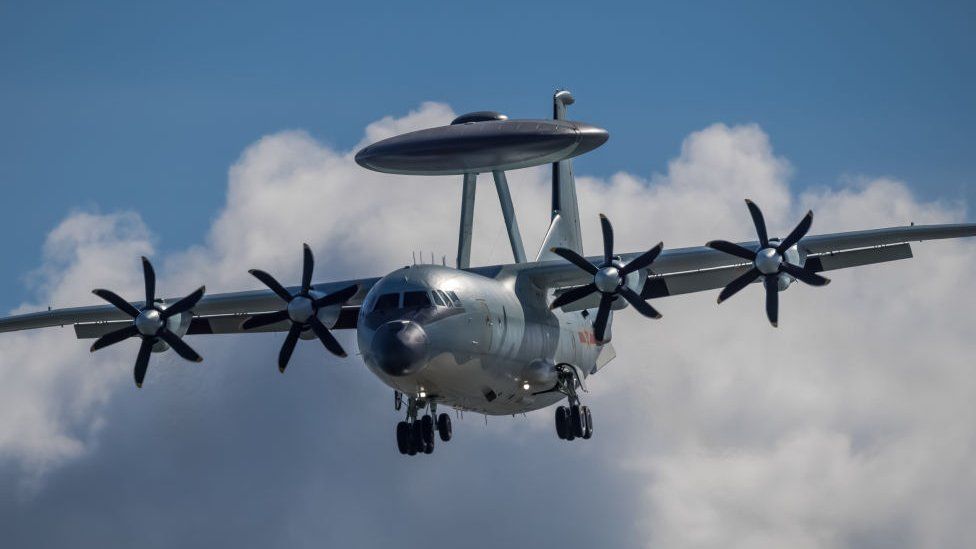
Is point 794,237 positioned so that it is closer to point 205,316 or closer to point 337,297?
point 337,297

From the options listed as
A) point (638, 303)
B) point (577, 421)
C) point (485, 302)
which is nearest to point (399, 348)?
point (485, 302)

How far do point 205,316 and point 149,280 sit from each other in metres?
3.86

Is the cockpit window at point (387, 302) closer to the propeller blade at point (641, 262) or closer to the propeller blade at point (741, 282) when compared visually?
the propeller blade at point (641, 262)

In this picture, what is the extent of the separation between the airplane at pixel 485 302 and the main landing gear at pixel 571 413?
0.04 meters

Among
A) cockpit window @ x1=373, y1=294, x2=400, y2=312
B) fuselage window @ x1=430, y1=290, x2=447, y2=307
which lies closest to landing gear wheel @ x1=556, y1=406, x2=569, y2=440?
fuselage window @ x1=430, y1=290, x2=447, y2=307

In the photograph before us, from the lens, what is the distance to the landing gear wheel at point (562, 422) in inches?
1821

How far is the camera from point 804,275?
1668 inches

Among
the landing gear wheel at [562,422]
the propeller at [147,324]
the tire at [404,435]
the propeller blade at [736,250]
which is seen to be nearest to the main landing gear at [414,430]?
the tire at [404,435]

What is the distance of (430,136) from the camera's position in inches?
1887

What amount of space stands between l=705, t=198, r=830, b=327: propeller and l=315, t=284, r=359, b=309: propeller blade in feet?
35.2

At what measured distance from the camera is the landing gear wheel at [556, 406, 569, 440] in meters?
46.2

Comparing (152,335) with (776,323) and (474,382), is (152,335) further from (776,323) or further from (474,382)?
(776,323)

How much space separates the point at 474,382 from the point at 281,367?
6.59 m

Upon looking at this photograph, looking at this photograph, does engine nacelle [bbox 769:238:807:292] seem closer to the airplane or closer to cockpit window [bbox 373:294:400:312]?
the airplane
